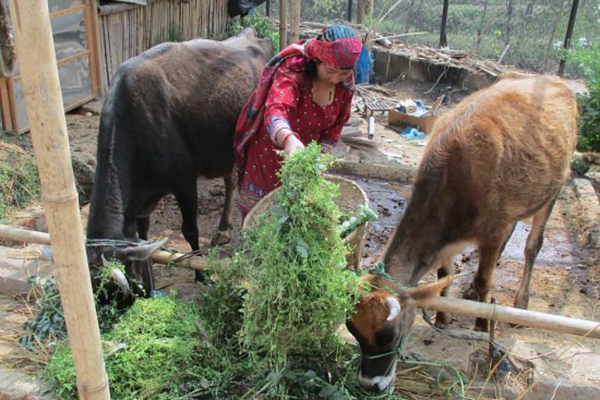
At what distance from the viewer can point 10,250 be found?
4.70 metres

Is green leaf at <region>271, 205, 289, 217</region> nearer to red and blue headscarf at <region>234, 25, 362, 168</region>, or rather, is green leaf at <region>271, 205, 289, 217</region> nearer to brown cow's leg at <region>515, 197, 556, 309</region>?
red and blue headscarf at <region>234, 25, 362, 168</region>

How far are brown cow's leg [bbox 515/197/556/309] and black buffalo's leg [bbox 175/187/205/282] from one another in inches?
107

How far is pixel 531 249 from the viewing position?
5.23 m

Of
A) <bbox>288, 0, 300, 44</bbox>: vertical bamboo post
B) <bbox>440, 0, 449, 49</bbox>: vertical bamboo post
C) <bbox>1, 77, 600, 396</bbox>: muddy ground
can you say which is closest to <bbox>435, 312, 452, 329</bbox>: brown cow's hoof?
<bbox>1, 77, 600, 396</bbox>: muddy ground

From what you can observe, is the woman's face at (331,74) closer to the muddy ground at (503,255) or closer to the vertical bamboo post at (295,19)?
the muddy ground at (503,255)

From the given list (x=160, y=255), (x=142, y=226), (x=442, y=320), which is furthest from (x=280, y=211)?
(x=142, y=226)

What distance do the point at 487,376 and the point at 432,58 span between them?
9.30 metres

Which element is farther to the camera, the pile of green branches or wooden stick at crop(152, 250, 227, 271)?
wooden stick at crop(152, 250, 227, 271)

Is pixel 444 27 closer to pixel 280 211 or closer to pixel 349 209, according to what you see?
pixel 349 209

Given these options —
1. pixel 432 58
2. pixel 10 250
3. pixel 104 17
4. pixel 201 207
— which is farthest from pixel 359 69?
pixel 10 250

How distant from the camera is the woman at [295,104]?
147 inches

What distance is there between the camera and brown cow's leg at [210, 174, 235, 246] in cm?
605

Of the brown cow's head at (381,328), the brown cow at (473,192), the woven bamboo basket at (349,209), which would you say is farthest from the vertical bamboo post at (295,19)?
the brown cow's head at (381,328)

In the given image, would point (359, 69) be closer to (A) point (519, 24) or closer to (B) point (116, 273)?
(A) point (519, 24)
